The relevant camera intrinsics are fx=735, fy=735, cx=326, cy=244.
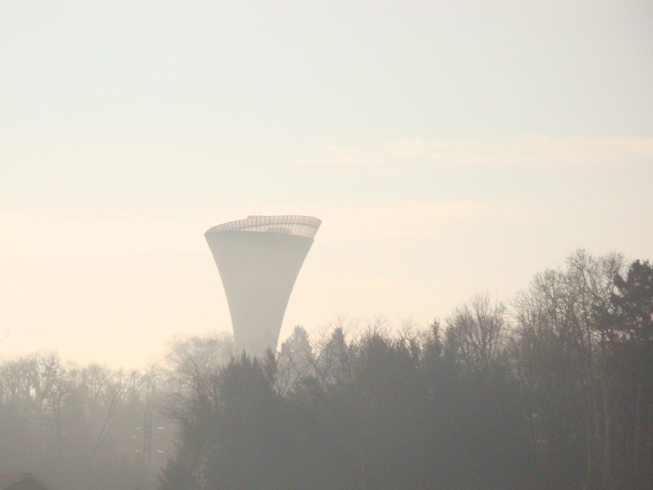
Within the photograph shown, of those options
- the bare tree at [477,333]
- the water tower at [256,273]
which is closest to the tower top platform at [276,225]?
the water tower at [256,273]

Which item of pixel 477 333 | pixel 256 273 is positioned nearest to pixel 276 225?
pixel 256 273

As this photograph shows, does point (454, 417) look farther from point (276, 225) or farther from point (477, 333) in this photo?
point (276, 225)

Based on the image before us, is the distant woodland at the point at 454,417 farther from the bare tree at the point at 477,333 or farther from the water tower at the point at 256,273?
the water tower at the point at 256,273

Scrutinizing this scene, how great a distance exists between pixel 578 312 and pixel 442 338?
8513 mm

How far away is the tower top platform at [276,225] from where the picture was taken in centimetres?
5031

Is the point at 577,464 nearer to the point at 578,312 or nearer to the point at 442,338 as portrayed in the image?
the point at 578,312

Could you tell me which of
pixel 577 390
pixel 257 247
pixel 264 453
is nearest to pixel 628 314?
pixel 577 390

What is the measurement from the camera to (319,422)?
24.1 meters

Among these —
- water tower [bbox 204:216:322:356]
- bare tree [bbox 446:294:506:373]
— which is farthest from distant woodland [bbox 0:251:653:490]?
water tower [bbox 204:216:322:356]

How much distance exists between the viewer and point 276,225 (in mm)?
50969

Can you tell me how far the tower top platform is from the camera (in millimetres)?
50312

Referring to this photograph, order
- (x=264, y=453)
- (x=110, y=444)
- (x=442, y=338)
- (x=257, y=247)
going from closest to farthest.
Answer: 1. (x=264, y=453)
2. (x=442, y=338)
3. (x=110, y=444)
4. (x=257, y=247)

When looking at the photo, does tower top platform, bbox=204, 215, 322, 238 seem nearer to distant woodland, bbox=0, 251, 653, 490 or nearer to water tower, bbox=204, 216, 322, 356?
water tower, bbox=204, 216, 322, 356

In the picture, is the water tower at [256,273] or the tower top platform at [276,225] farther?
the tower top platform at [276,225]
